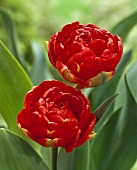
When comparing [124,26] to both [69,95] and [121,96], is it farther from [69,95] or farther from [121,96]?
[69,95]

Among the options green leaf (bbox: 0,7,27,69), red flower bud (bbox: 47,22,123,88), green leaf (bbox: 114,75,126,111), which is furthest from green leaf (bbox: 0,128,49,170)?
green leaf (bbox: 0,7,27,69)

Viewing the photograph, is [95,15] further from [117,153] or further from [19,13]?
[117,153]

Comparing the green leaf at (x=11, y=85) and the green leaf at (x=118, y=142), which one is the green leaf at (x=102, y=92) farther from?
the green leaf at (x=11, y=85)

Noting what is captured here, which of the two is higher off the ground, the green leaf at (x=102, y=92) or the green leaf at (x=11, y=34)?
the green leaf at (x=11, y=34)

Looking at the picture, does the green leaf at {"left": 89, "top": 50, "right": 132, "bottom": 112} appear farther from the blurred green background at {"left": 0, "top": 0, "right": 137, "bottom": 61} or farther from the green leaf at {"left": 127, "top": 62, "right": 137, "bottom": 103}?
the blurred green background at {"left": 0, "top": 0, "right": 137, "bottom": 61}

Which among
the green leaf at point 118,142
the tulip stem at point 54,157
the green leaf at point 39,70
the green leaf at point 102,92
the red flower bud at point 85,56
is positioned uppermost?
the red flower bud at point 85,56

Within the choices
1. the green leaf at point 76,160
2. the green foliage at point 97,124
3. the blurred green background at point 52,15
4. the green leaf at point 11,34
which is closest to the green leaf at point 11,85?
the green foliage at point 97,124
